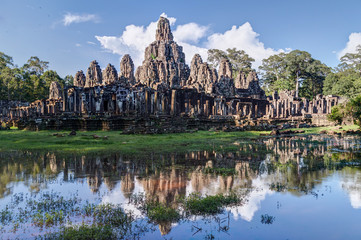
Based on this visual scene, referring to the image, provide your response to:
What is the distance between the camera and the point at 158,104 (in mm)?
34656

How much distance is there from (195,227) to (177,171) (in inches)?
160

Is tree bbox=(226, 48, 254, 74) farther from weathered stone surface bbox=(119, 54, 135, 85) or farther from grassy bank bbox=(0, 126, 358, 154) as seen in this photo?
grassy bank bbox=(0, 126, 358, 154)

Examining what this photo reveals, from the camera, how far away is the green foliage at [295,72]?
74125 millimetres

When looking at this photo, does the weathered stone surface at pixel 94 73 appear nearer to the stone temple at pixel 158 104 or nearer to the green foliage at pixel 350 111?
the stone temple at pixel 158 104

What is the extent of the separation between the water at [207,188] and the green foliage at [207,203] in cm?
17

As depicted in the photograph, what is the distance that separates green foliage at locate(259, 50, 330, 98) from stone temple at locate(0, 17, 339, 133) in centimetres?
1881

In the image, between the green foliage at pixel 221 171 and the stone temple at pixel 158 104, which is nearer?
the green foliage at pixel 221 171

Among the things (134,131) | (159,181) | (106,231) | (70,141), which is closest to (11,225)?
(106,231)

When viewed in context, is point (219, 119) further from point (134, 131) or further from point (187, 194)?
point (187, 194)

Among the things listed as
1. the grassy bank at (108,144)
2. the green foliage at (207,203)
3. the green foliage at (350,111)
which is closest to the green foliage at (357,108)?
the green foliage at (350,111)

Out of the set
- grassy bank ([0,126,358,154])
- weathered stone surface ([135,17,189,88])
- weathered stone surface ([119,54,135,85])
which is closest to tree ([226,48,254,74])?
weathered stone surface ([135,17,189,88])

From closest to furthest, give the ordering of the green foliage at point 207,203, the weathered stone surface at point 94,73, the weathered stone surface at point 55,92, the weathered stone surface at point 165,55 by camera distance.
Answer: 1. the green foliage at point 207,203
2. the weathered stone surface at point 94,73
3. the weathered stone surface at point 55,92
4. the weathered stone surface at point 165,55

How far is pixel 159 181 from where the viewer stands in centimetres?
718

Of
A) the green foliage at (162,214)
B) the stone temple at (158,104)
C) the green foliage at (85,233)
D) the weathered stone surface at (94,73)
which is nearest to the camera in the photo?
the green foliage at (85,233)
